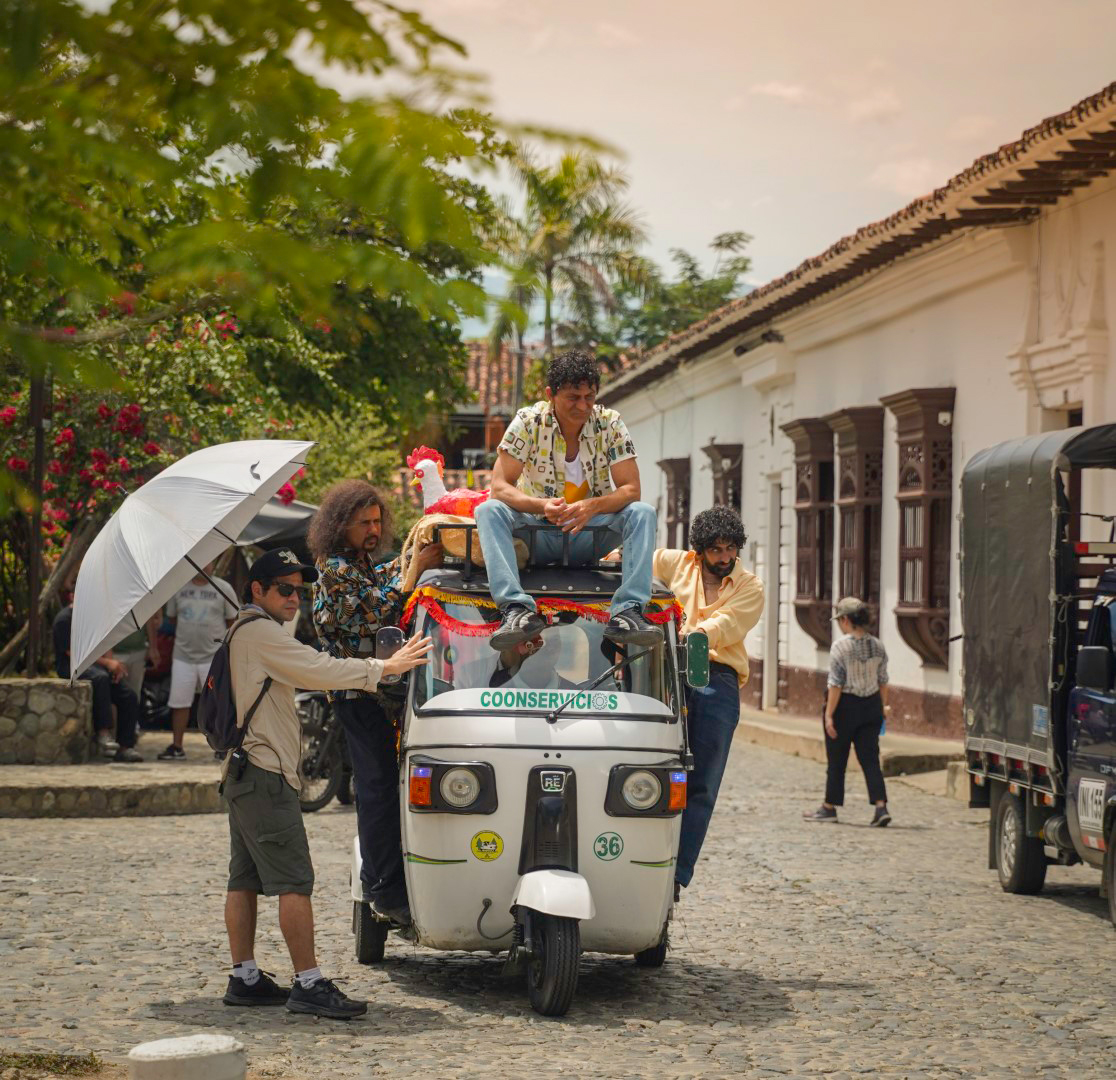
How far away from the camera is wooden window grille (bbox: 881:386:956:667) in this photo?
19969 mm

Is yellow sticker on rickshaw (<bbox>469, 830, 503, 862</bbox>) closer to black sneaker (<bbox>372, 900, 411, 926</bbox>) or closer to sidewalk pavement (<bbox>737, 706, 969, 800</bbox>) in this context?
black sneaker (<bbox>372, 900, 411, 926</bbox>)

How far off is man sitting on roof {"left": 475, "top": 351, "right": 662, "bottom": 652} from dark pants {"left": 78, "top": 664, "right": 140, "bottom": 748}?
27.8 ft

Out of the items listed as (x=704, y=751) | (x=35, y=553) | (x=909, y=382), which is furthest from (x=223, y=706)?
(x=909, y=382)

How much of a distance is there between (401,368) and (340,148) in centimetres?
2848

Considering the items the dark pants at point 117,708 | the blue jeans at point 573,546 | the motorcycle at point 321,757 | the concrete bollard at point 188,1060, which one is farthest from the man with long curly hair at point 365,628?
the dark pants at point 117,708

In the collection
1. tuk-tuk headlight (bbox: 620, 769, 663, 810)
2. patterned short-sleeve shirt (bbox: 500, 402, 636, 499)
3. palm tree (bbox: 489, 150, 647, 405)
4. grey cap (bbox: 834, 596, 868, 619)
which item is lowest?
tuk-tuk headlight (bbox: 620, 769, 663, 810)

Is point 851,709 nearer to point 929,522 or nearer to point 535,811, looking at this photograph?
point 929,522

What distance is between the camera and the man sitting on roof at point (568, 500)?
744 cm

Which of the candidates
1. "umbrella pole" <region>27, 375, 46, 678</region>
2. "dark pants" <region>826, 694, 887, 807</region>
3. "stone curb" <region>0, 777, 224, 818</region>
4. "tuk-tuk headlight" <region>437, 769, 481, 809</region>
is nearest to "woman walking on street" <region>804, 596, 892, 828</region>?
"dark pants" <region>826, 694, 887, 807</region>

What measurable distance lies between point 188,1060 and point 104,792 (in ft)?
Answer: 28.7

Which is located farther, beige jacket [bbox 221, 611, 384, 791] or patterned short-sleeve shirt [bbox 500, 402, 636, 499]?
patterned short-sleeve shirt [bbox 500, 402, 636, 499]

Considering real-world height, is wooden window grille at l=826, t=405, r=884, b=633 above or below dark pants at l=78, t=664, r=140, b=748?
above

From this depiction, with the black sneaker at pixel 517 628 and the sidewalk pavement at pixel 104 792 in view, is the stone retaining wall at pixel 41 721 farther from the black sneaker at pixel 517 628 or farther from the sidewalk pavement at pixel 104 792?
the black sneaker at pixel 517 628

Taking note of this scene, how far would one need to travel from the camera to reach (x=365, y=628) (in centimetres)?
803
